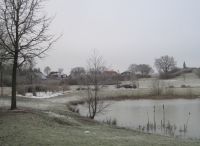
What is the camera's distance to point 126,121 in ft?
77.1

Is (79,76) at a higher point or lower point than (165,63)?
lower

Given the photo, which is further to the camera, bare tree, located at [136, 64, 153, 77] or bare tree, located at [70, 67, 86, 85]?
bare tree, located at [136, 64, 153, 77]

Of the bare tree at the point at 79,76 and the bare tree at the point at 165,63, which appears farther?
the bare tree at the point at 165,63

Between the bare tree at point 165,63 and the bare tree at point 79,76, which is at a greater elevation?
the bare tree at point 165,63

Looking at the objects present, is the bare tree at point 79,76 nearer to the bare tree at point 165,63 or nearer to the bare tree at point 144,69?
the bare tree at point 144,69

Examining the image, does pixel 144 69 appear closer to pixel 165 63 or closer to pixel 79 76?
pixel 165 63

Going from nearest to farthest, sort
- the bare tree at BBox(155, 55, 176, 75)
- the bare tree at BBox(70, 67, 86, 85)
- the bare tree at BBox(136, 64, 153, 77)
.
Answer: the bare tree at BBox(70, 67, 86, 85)
the bare tree at BBox(155, 55, 176, 75)
the bare tree at BBox(136, 64, 153, 77)

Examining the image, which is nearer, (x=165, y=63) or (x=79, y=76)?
(x=79, y=76)

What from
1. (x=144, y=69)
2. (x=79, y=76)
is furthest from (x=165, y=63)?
(x=79, y=76)

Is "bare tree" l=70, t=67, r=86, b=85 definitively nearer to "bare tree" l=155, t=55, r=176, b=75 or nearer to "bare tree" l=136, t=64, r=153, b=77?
"bare tree" l=136, t=64, r=153, b=77

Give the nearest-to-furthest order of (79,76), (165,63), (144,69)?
(79,76)
(165,63)
(144,69)

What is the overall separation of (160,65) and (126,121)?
98424 mm

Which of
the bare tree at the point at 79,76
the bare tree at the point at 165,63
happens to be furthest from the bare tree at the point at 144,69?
the bare tree at the point at 79,76

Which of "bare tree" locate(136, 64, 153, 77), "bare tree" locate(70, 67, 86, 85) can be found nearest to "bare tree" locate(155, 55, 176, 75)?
"bare tree" locate(136, 64, 153, 77)
